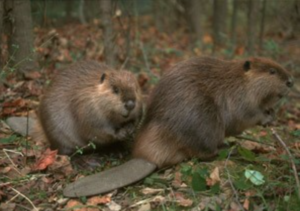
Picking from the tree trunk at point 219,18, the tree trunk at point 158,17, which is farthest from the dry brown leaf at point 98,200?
the tree trunk at point 158,17

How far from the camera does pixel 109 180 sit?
307 centimetres

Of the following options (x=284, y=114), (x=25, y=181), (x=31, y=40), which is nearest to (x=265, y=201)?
(x=25, y=181)

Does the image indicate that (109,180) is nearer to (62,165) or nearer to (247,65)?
(62,165)

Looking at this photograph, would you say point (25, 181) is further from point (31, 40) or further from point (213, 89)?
point (31, 40)

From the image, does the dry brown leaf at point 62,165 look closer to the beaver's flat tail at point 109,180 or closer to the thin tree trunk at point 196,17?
the beaver's flat tail at point 109,180

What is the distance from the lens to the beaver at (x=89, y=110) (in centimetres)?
354

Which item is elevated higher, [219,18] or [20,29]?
[20,29]

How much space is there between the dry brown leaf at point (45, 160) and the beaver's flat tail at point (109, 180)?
395 mm

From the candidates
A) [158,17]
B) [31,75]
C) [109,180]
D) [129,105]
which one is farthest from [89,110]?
[158,17]

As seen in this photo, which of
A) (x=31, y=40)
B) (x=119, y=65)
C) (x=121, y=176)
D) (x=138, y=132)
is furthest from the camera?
(x=119, y=65)

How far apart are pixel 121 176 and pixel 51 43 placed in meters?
3.04

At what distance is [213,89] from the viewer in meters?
3.52

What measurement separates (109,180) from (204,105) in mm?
956

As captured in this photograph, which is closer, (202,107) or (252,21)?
(202,107)
